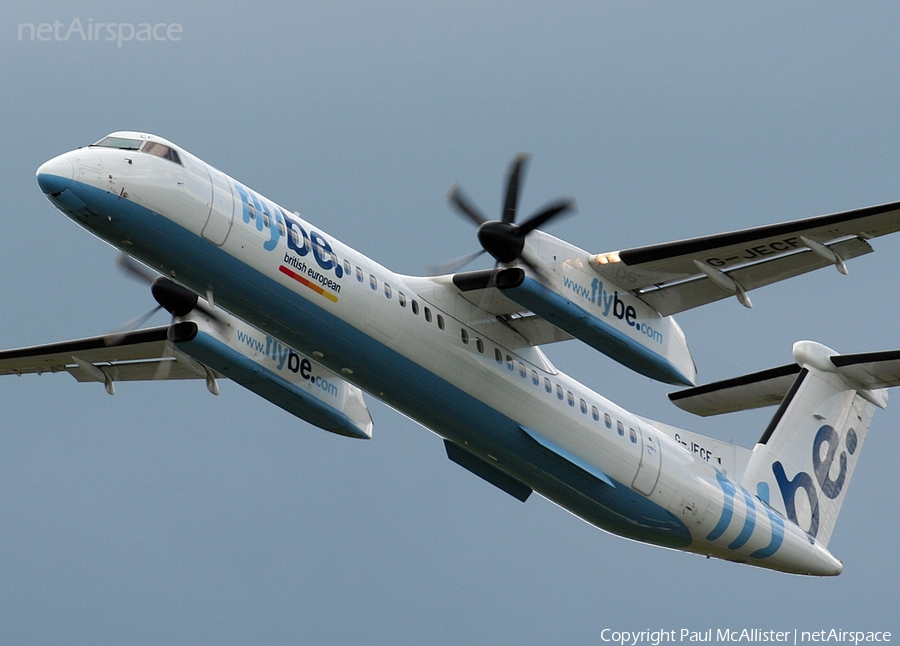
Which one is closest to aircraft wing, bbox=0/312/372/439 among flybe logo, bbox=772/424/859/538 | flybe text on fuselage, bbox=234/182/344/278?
flybe text on fuselage, bbox=234/182/344/278

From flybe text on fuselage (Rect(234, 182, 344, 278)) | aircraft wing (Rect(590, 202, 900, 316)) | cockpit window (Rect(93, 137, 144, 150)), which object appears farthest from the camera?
aircraft wing (Rect(590, 202, 900, 316))

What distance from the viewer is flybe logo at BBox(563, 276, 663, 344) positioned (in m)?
16.9

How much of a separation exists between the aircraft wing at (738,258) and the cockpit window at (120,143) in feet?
21.2

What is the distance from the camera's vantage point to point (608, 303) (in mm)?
17156

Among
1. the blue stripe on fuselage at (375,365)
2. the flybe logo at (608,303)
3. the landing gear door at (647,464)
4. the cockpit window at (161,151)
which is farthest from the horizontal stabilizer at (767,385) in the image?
the cockpit window at (161,151)

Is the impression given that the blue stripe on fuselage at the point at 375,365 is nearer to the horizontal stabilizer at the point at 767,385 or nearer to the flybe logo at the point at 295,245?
the flybe logo at the point at 295,245

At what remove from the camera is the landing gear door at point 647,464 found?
18.9 m

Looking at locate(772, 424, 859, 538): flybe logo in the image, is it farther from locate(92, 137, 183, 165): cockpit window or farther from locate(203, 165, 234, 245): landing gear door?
locate(92, 137, 183, 165): cockpit window

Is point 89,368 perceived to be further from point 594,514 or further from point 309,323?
point 594,514

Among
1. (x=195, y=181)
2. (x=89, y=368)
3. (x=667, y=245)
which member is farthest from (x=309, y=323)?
(x=89, y=368)

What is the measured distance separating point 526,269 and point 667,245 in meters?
2.02

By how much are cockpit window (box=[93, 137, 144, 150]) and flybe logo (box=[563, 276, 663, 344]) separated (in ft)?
19.9

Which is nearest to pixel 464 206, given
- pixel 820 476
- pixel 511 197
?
pixel 511 197

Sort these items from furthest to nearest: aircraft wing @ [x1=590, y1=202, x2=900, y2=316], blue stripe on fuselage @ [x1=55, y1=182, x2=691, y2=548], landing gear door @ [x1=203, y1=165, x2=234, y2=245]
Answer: aircraft wing @ [x1=590, y1=202, x2=900, y2=316] < landing gear door @ [x1=203, y1=165, x2=234, y2=245] < blue stripe on fuselage @ [x1=55, y1=182, x2=691, y2=548]
